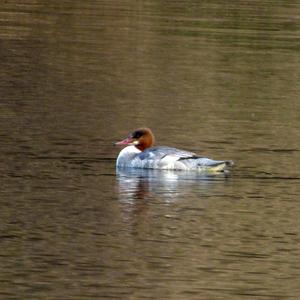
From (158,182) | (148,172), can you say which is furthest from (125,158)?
(158,182)

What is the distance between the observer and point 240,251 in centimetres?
1529

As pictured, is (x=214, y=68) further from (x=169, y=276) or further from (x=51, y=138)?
(x=169, y=276)

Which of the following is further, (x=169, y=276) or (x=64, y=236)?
(x=64, y=236)

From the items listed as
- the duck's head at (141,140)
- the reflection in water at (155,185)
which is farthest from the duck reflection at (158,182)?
the duck's head at (141,140)

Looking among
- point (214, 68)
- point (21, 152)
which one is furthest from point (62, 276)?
point (214, 68)

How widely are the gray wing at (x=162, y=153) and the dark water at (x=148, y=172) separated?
0.27 metres

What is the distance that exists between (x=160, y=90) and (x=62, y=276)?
57.7ft

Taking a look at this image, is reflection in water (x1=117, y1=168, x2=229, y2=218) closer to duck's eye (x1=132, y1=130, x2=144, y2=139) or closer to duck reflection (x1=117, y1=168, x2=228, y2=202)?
duck reflection (x1=117, y1=168, x2=228, y2=202)

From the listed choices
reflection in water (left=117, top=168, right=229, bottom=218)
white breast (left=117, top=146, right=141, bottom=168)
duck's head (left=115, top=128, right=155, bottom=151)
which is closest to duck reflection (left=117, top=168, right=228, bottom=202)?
reflection in water (left=117, top=168, right=229, bottom=218)

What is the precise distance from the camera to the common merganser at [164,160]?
20.1m

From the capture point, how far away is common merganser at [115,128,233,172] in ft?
66.0

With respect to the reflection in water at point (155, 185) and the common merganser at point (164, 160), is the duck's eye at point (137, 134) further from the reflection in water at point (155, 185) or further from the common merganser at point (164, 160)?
the reflection in water at point (155, 185)

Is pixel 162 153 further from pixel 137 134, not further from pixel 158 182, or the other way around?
pixel 137 134

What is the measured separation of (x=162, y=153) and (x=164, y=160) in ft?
0.32
